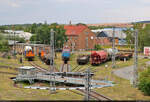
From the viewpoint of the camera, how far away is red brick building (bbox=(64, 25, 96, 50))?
253ft

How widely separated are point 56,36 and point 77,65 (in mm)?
20200

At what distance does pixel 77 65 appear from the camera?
50.4 meters

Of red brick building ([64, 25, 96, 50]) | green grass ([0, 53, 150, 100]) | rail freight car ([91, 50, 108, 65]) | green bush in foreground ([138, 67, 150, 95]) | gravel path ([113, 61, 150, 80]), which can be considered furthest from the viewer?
red brick building ([64, 25, 96, 50])

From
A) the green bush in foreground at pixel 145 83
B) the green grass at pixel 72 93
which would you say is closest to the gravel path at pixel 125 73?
the green grass at pixel 72 93

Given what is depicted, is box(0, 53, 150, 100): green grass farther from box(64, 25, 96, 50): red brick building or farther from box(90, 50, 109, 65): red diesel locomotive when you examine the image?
box(64, 25, 96, 50): red brick building

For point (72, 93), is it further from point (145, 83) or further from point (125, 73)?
point (125, 73)

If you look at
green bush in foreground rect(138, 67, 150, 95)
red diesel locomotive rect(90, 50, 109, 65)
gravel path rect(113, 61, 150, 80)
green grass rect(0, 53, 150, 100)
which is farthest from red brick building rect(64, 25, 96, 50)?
green bush in foreground rect(138, 67, 150, 95)

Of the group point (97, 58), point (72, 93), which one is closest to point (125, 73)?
point (97, 58)

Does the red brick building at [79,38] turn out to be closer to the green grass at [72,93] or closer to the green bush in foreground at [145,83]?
the green grass at [72,93]

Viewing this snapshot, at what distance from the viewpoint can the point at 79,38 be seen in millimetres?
76875

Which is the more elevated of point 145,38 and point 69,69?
point 145,38

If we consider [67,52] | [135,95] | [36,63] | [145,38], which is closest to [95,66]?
[67,52]

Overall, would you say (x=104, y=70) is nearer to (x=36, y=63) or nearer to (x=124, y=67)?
(x=124, y=67)

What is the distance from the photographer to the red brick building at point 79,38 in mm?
77000
